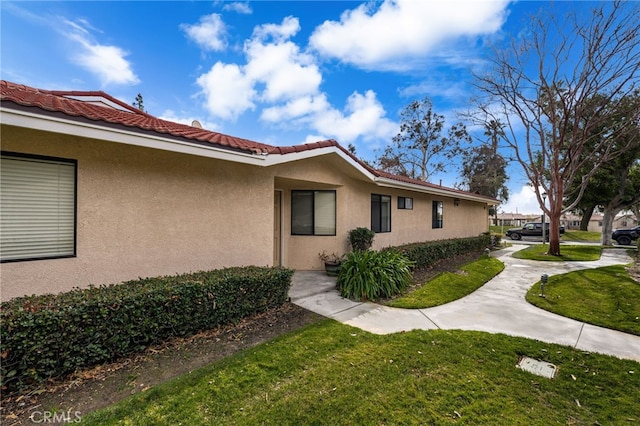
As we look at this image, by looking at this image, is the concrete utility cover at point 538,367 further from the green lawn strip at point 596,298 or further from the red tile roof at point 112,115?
the red tile roof at point 112,115

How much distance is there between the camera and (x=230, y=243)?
622 cm

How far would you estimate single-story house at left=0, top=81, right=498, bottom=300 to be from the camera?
382 centimetres

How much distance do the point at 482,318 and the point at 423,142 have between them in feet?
97.3

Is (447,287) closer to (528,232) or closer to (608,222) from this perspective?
(608,222)

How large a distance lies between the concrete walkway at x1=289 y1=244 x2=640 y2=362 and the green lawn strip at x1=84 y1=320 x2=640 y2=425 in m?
0.59

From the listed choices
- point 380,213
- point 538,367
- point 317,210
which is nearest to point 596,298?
point 538,367

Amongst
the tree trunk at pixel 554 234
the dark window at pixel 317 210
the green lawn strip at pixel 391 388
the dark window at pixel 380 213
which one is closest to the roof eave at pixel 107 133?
the green lawn strip at pixel 391 388

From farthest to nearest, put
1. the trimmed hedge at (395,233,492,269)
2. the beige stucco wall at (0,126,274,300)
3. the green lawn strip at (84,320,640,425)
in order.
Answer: the trimmed hedge at (395,233,492,269)
the beige stucco wall at (0,126,274,300)
the green lawn strip at (84,320,640,425)

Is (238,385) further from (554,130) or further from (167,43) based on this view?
(554,130)

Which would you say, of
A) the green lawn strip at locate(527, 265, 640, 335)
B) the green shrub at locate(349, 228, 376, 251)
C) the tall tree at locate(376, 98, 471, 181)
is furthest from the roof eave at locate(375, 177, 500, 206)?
the tall tree at locate(376, 98, 471, 181)

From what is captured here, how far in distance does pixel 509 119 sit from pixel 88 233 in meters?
19.7

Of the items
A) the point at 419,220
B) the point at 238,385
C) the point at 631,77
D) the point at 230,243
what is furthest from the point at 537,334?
the point at 631,77

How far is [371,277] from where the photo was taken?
22.1ft

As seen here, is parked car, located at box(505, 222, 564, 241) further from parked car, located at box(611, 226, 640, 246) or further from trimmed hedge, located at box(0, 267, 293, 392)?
trimmed hedge, located at box(0, 267, 293, 392)
